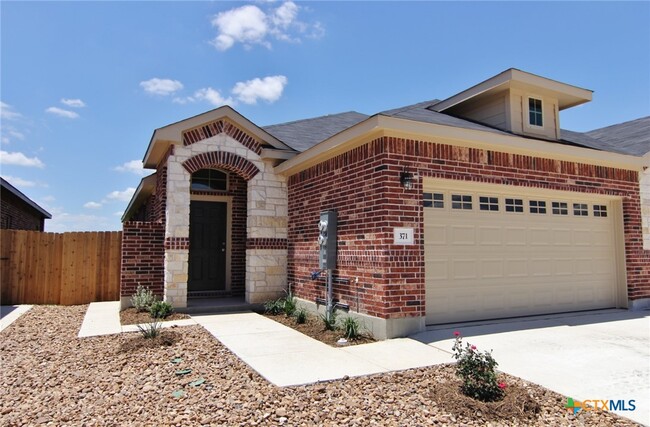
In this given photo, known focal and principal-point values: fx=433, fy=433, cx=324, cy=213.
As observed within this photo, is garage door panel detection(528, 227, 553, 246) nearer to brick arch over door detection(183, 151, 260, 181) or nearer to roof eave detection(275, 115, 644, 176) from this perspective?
roof eave detection(275, 115, 644, 176)

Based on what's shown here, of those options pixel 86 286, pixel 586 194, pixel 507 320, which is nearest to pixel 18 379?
pixel 86 286

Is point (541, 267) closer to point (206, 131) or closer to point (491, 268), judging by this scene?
point (491, 268)

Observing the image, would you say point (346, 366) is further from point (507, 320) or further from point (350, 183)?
point (507, 320)

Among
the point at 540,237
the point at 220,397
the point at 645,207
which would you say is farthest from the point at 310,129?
the point at 220,397

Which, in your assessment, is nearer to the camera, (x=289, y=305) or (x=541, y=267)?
(x=541, y=267)

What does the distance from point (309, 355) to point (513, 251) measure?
4.57 metres

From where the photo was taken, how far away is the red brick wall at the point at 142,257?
933cm

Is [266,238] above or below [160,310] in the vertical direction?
above

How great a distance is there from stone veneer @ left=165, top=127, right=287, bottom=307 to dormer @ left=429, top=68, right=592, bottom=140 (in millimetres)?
4991

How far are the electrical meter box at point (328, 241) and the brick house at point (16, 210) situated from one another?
37.6 ft

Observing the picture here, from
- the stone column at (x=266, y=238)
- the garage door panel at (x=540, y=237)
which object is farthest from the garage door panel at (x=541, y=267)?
the stone column at (x=266, y=238)

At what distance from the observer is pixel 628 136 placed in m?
11.7

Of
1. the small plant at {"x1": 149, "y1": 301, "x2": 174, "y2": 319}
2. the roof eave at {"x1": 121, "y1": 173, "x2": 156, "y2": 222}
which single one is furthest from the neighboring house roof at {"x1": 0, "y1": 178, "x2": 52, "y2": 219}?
the small plant at {"x1": 149, "y1": 301, "x2": 174, "y2": 319}

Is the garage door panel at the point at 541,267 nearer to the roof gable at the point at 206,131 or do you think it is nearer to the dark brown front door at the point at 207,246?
the roof gable at the point at 206,131
